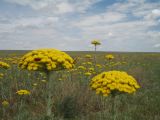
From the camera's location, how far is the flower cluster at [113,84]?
14.1 ft

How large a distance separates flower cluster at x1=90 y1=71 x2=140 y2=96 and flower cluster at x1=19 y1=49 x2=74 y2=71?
512 mm

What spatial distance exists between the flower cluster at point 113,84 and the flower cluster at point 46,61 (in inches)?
20.2

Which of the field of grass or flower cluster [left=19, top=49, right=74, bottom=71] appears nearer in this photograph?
flower cluster [left=19, top=49, right=74, bottom=71]

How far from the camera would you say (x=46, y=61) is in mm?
4215

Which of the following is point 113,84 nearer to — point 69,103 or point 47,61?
point 47,61

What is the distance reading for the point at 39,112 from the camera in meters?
8.03

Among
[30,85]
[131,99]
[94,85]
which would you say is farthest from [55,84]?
[94,85]

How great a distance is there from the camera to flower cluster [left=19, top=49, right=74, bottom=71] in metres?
4.23

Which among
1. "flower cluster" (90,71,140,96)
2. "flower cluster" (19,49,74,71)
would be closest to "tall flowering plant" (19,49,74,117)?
"flower cluster" (19,49,74,71)

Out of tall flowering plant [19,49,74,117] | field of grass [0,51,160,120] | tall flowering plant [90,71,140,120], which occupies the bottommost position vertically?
field of grass [0,51,160,120]

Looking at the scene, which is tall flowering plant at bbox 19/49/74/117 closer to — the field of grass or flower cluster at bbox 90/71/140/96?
flower cluster at bbox 90/71/140/96

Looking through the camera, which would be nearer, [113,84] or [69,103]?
[113,84]

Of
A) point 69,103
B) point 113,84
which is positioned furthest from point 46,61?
point 69,103

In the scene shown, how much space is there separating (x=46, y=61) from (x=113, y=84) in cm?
100
